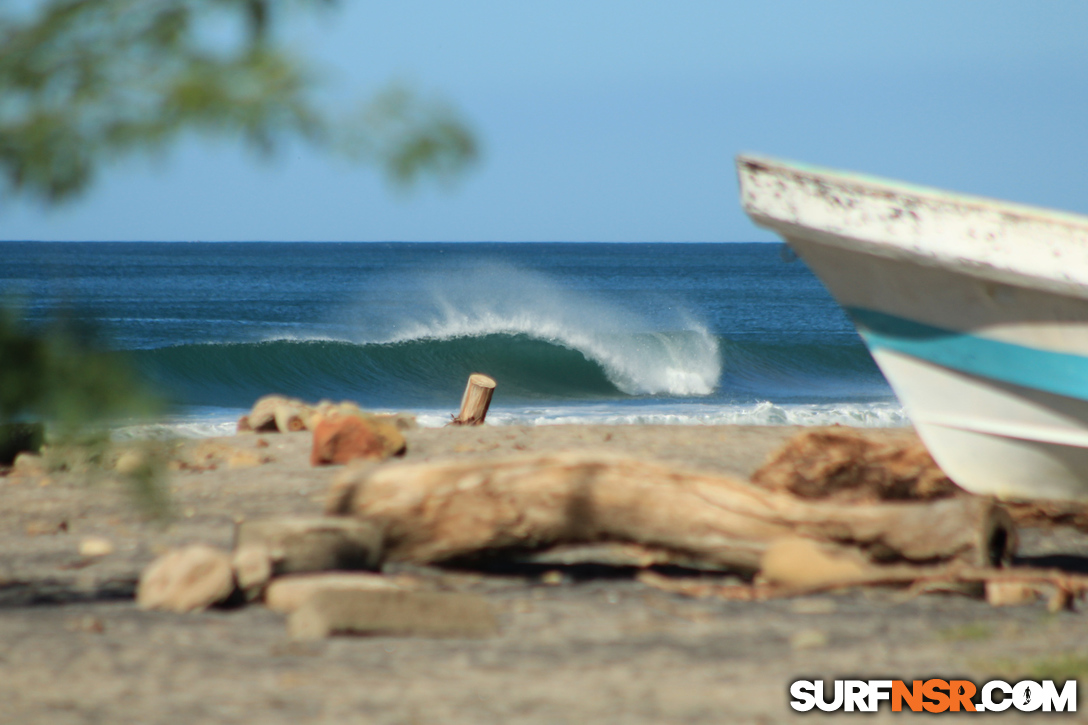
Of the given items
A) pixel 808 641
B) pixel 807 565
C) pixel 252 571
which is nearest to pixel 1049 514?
pixel 807 565

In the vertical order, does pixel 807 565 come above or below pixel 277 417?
below

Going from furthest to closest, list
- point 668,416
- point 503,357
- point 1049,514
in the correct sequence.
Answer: point 503,357 < point 668,416 < point 1049,514

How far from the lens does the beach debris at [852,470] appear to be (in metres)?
4.61

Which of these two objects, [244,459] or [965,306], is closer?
[965,306]

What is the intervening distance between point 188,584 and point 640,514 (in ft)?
5.20

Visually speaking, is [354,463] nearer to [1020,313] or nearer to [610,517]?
[610,517]

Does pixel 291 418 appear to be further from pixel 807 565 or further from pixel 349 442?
pixel 807 565

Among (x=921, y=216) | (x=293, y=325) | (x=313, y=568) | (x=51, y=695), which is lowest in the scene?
(x=51, y=695)

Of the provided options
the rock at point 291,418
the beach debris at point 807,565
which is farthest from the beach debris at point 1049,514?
the rock at point 291,418

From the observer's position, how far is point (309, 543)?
351 cm

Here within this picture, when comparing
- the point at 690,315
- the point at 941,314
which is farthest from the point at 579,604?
the point at 690,315

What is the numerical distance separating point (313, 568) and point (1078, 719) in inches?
93.2

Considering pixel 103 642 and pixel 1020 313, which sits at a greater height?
pixel 1020 313

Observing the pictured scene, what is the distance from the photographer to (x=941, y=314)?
4.15 metres
